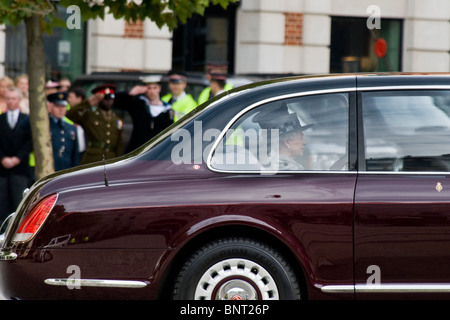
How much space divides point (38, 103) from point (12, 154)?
4.28 feet

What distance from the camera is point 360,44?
20.3m

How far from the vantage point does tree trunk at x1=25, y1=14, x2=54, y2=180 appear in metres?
9.77

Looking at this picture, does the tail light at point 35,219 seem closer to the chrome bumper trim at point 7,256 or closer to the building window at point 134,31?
the chrome bumper trim at point 7,256

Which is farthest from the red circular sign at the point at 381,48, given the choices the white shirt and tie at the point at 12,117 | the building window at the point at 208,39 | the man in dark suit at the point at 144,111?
the white shirt and tie at the point at 12,117

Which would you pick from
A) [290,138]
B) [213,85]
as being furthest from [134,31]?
[290,138]

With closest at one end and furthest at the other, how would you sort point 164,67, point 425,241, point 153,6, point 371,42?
1. point 425,241
2. point 153,6
3. point 164,67
4. point 371,42

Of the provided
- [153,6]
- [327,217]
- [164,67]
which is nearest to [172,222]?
[327,217]

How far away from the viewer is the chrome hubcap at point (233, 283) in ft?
18.0

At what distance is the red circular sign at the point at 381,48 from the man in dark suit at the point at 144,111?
29.8 feet

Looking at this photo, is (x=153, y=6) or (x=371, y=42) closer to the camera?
(x=153, y=6)

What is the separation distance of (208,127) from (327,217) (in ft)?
3.10

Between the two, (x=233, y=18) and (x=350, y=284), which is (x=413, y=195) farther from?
(x=233, y=18)

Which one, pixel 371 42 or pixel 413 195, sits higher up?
pixel 371 42

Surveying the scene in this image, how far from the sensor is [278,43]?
63.8 ft
